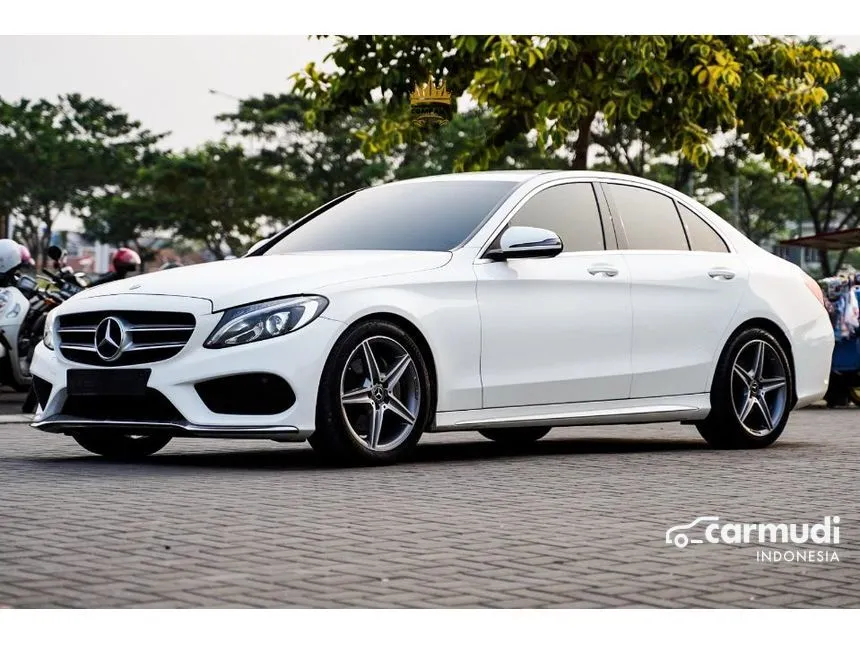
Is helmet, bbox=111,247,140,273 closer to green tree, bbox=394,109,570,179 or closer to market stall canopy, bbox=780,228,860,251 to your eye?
market stall canopy, bbox=780,228,860,251

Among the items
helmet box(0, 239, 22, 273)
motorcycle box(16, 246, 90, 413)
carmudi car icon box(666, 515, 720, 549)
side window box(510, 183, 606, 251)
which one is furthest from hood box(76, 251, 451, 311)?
helmet box(0, 239, 22, 273)

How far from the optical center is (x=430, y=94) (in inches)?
874

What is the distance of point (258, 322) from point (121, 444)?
172 centimetres

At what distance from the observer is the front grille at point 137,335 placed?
905 cm

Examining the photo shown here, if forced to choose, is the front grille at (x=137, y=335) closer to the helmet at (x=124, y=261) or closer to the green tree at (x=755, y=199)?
the helmet at (x=124, y=261)

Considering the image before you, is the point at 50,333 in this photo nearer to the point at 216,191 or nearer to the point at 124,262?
the point at 124,262

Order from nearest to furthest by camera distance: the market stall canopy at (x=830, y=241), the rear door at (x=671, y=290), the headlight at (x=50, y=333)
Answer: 1. the headlight at (x=50, y=333)
2. the rear door at (x=671, y=290)
3. the market stall canopy at (x=830, y=241)

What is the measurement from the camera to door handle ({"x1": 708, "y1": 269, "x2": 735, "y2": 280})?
36.4 ft

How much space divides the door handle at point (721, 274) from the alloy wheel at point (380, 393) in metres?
2.55

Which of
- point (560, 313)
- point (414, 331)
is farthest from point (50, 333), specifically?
point (560, 313)

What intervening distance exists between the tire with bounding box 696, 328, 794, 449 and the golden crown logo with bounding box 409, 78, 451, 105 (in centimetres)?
1087

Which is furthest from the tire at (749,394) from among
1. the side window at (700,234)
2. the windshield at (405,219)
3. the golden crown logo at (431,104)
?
the golden crown logo at (431,104)

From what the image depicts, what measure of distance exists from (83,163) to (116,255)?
1717 inches
